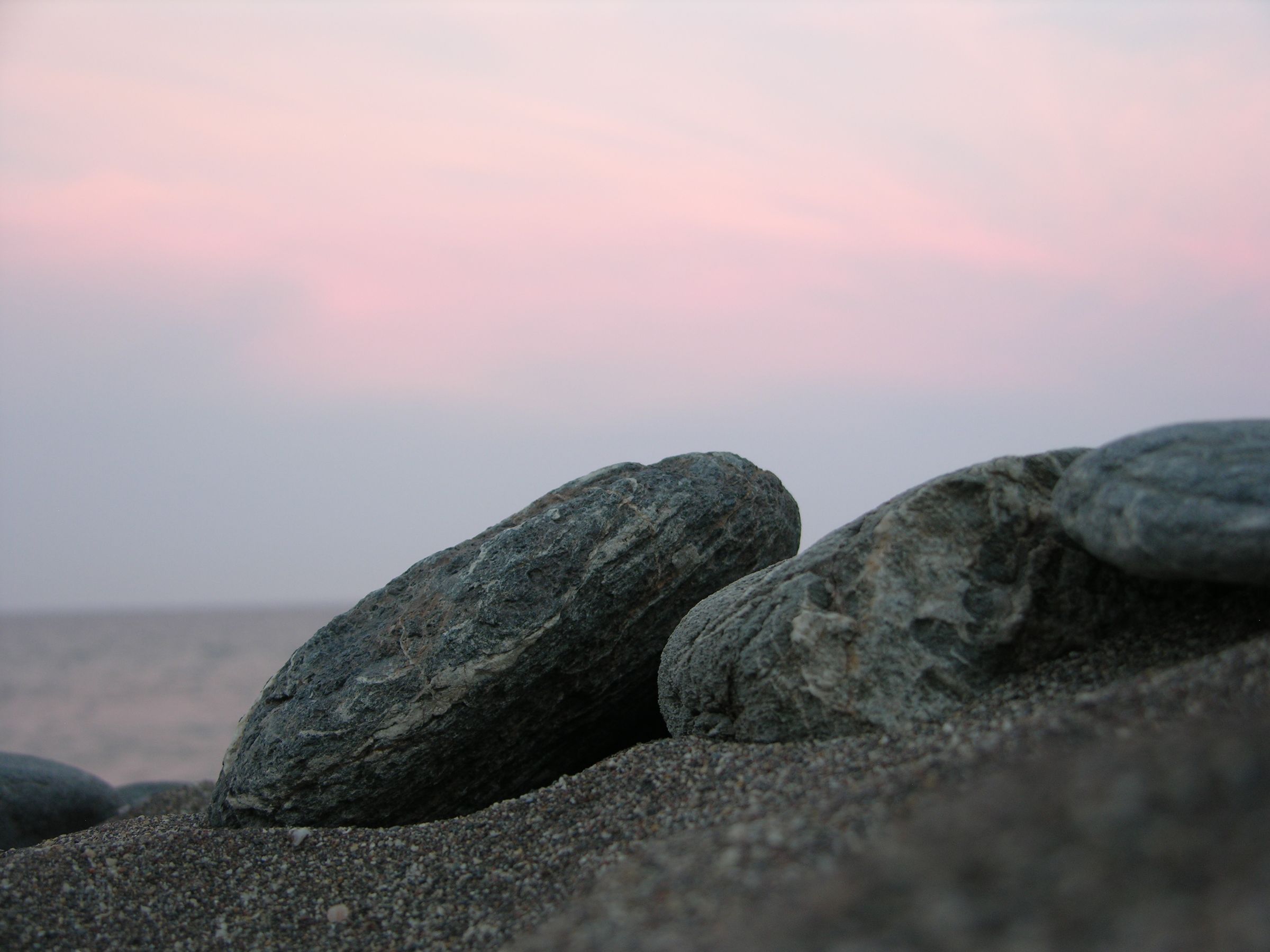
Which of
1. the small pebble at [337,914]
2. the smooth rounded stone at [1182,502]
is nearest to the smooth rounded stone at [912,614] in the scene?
the smooth rounded stone at [1182,502]

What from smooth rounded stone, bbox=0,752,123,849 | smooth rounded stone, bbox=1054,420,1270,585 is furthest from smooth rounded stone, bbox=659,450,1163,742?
smooth rounded stone, bbox=0,752,123,849

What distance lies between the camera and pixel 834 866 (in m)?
3.13

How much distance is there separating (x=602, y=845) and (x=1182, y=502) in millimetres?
3445

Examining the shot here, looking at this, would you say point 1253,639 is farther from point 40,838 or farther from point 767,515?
point 40,838

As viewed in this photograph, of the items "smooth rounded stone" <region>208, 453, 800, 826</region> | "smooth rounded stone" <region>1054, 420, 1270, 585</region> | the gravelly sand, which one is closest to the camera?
the gravelly sand

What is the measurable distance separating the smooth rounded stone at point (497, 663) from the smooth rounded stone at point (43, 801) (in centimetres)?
364

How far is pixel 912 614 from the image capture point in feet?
18.6

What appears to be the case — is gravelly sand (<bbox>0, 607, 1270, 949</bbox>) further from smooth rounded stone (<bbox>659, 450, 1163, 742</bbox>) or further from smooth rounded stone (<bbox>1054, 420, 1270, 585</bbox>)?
smooth rounded stone (<bbox>1054, 420, 1270, 585</bbox>)

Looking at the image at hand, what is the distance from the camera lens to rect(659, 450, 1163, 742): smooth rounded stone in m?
5.51

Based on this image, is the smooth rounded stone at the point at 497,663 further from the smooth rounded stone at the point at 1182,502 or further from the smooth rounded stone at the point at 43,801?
the smooth rounded stone at the point at 43,801

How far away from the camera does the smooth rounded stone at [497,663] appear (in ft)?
21.6

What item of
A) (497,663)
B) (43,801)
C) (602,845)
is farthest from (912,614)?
(43,801)

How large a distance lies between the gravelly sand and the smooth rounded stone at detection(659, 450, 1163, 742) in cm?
19

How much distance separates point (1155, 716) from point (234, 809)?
19.0 feet
